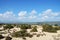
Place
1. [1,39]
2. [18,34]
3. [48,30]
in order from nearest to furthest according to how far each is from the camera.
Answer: [1,39], [18,34], [48,30]

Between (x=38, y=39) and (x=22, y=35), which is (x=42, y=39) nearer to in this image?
(x=38, y=39)

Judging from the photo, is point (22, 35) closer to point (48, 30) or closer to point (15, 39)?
point (15, 39)

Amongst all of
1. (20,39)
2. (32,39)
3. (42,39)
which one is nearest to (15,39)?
(20,39)

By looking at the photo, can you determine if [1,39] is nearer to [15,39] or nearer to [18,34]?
[15,39]

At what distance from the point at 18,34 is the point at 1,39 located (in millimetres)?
3826

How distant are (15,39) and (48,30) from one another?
13123 millimetres

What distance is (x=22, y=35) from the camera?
2477 centimetres

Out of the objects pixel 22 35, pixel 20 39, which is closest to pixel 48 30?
pixel 22 35

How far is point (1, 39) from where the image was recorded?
2148 centimetres

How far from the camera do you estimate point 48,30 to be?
3316cm

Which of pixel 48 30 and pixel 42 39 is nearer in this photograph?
pixel 42 39

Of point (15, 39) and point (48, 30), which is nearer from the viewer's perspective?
point (15, 39)

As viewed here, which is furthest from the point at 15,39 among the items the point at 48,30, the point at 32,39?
the point at 48,30

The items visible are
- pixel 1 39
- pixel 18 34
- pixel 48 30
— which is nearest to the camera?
pixel 1 39
